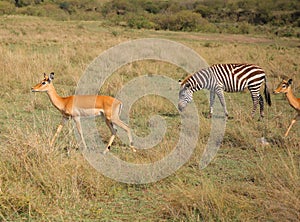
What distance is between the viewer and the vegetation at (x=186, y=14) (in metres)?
43.7

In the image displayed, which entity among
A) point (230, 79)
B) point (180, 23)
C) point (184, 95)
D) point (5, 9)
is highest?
point (5, 9)

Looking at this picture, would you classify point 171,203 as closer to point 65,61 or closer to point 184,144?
point 184,144

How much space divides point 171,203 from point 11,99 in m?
7.05

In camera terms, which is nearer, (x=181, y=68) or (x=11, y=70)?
(x=11, y=70)

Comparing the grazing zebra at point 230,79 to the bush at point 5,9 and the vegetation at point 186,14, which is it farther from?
the bush at point 5,9

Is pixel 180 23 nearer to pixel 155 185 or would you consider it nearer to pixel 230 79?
pixel 230 79

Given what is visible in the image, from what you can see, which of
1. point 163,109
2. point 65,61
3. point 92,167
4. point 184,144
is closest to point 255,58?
point 65,61

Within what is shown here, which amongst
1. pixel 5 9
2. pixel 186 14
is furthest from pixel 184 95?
pixel 5 9

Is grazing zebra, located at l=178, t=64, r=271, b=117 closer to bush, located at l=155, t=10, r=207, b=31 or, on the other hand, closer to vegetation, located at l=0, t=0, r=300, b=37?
vegetation, located at l=0, t=0, r=300, b=37

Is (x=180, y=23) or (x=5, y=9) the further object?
(x=5, y=9)

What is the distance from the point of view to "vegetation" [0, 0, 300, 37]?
43656mm

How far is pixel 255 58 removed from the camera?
19.9 meters

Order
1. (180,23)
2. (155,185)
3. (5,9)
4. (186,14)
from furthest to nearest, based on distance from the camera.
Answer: (5,9) → (186,14) → (180,23) → (155,185)

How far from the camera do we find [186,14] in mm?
46188
